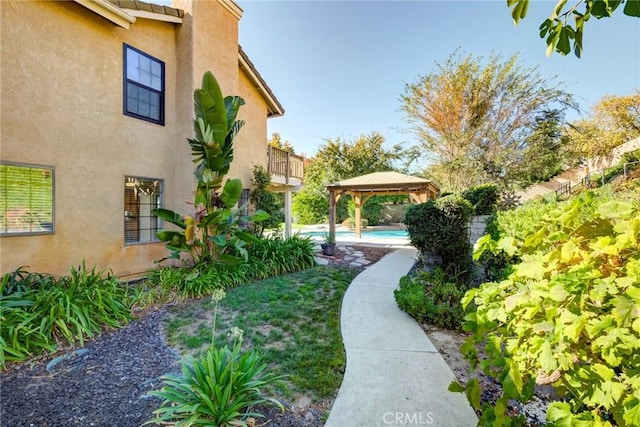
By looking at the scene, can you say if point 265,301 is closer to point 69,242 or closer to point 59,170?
point 69,242

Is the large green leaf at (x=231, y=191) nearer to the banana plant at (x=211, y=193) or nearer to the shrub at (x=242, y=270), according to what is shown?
the banana plant at (x=211, y=193)

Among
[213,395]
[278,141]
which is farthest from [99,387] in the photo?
[278,141]

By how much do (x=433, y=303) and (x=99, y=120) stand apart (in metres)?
8.44

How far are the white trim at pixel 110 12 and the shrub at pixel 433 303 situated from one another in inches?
351

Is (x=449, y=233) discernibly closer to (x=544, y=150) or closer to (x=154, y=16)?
(x=154, y=16)

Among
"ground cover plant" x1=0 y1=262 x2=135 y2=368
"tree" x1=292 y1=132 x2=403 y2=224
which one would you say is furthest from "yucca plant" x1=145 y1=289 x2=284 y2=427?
"tree" x1=292 y1=132 x2=403 y2=224

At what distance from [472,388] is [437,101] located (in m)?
17.2

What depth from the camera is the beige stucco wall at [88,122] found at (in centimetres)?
562

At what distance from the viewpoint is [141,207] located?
7922 mm

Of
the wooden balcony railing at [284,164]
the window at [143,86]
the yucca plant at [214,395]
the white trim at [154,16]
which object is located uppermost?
the white trim at [154,16]

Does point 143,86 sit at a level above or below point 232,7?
below

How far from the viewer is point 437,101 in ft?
53.3

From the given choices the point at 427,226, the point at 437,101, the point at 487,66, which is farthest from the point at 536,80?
the point at 427,226

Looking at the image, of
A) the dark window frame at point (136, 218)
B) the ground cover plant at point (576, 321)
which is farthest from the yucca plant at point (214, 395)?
the dark window frame at point (136, 218)
